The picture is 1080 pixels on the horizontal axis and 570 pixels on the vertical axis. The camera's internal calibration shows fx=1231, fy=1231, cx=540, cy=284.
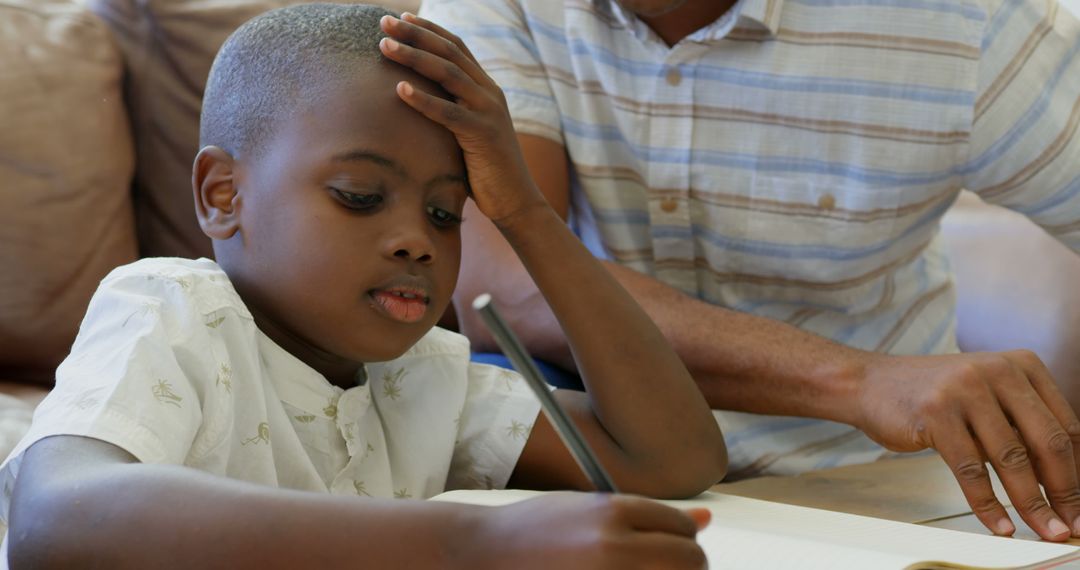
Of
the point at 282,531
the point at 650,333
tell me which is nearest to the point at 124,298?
the point at 282,531

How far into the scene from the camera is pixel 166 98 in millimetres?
1615

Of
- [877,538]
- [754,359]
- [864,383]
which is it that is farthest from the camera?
[754,359]

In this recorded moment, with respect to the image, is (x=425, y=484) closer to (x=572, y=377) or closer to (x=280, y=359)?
(x=280, y=359)

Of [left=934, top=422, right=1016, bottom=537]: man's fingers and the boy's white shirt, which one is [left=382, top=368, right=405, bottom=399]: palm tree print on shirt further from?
[left=934, top=422, right=1016, bottom=537]: man's fingers

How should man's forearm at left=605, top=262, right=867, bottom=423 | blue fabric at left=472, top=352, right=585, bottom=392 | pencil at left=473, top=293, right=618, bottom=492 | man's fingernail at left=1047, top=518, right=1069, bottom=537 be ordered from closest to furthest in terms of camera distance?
Result: pencil at left=473, top=293, right=618, bottom=492 → man's fingernail at left=1047, top=518, right=1069, bottom=537 → man's forearm at left=605, top=262, right=867, bottom=423 → blue fabric at left=472, top=352, right=585, bottom=392

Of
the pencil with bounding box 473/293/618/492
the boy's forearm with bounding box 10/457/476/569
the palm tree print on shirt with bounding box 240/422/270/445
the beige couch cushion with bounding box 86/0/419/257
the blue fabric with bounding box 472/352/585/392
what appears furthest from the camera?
the beige couch cushion with bounding box 86/0/419/257

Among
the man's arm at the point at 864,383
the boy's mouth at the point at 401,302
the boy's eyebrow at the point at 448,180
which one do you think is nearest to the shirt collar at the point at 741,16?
the man's arm at the point at 864,383

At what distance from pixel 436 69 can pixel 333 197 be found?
13 cm

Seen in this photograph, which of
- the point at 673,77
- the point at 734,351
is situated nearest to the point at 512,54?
the point at 673,77

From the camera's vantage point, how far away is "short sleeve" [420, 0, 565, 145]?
4.80 feet

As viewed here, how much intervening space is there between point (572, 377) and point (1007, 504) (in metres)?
0.48

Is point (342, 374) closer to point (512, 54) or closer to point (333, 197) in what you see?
point (333, 197)

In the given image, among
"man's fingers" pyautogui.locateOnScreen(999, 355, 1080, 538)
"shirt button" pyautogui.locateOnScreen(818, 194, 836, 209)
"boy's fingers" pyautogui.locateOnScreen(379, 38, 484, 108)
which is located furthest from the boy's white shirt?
"shirt button" pyautogui.locateOnScreen(818, 194, 836, 209)

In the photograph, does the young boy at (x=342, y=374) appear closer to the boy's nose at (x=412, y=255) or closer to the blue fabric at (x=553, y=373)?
the boy's nose at (x=412, y=255)
